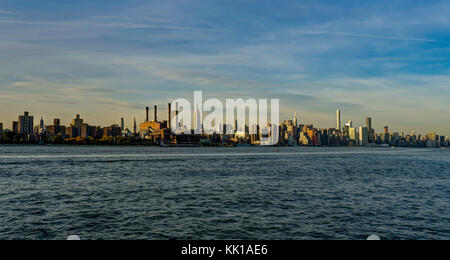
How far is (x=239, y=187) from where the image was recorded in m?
40.5

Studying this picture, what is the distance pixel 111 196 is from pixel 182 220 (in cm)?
1350

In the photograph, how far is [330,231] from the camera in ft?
68.4

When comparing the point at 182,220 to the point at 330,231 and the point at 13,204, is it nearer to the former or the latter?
the point at 330,231

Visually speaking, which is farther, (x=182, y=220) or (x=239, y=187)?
(x=239, y=187)

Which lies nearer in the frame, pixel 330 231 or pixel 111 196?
pixel 330 231
